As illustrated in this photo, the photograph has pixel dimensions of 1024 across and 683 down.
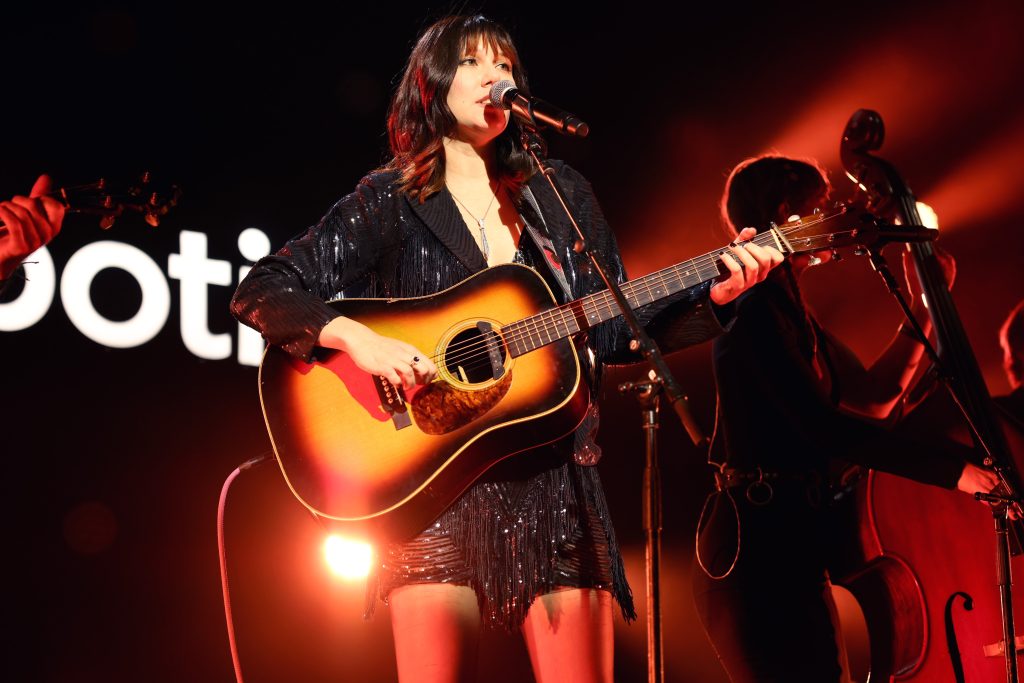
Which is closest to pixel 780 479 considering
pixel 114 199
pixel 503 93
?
pixel 503 93

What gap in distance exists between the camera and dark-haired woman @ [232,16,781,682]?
1.78m

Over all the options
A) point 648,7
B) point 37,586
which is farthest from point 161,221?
point 648,7

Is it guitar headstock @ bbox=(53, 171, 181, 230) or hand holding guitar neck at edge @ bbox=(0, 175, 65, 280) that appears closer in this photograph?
hand holding guitar neck at edge @ bbox=(0, 175, 65, 280)

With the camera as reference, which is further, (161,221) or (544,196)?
(161,221)

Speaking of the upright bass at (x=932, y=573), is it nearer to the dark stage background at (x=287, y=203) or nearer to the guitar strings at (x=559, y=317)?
the dark stage background at (x=287, y=203)

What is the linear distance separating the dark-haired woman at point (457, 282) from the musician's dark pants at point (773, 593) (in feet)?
2.52

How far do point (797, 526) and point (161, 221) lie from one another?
2728 mm

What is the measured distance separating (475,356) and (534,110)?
0.54 metres

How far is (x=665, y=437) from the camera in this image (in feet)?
15.9

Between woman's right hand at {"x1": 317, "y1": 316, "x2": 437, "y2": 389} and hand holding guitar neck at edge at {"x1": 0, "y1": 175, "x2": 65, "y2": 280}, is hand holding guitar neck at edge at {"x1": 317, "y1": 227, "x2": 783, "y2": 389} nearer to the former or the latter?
woman's right hand at {"x1": 317, "y1": 316, "x2": 437, "y2": 389}

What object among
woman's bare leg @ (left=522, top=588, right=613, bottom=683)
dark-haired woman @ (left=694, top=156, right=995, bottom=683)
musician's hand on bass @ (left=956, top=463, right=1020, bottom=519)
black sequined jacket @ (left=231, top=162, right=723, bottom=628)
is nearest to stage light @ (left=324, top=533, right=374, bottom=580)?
dark-haired woman @ (left=694, top=156, right=995, bottom=683)

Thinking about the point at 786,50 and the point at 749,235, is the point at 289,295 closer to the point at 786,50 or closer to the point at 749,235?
the point at 749,235

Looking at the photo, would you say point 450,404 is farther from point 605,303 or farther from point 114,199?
point 114,199

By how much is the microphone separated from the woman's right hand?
0.55m
